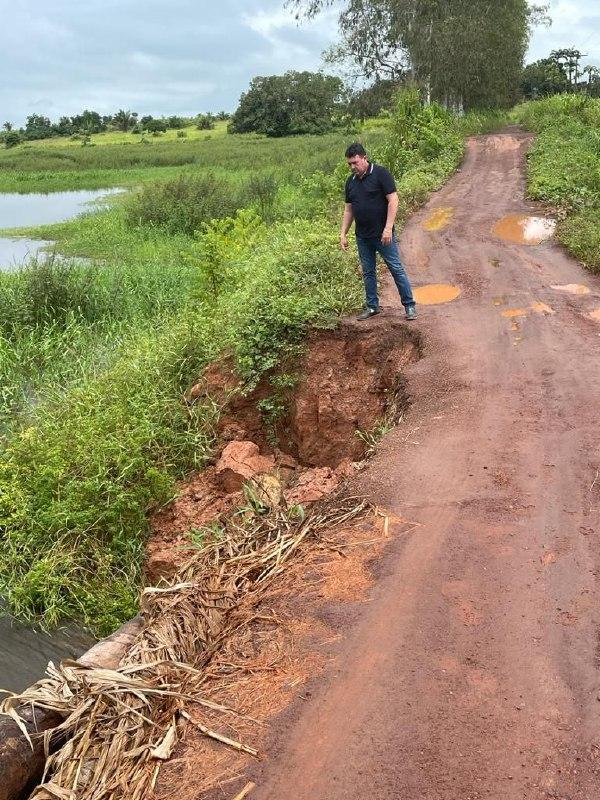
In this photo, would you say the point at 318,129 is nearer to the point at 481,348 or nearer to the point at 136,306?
the point at 136,306

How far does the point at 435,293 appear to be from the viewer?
324 inches

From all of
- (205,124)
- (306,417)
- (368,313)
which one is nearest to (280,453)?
(306,417)

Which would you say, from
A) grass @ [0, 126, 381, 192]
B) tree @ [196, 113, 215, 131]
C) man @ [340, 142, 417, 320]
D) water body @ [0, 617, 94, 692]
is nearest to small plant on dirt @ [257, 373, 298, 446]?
man @ [340, 142, 417, 320]

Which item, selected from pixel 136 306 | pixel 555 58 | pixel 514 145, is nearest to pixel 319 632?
pixel 136 306

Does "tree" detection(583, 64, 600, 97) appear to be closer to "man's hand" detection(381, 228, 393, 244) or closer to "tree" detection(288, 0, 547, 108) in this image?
"tree" detection(288, 0, 547, 108)

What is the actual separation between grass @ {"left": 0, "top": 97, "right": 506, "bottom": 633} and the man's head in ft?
4.95

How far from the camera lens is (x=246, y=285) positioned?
28.6 feet

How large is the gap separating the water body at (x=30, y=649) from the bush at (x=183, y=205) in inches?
553

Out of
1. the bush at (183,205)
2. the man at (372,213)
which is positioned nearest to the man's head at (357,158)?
the man at (372,213)

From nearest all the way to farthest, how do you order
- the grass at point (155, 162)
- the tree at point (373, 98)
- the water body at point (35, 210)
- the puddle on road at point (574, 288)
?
the puddle on road at point (574, 288) → the water body at point (35, 210) → the tree at point (373, 98) → the grass at point (155, 162)

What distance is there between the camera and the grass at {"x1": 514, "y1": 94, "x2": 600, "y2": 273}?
9348 millimetres

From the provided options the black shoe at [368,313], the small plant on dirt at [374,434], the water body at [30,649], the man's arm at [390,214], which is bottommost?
the water body at [30,649]

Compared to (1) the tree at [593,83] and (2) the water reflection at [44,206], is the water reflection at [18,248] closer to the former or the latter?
(2) the water reflection at [44,206]

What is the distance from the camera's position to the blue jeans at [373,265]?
6.79 m
